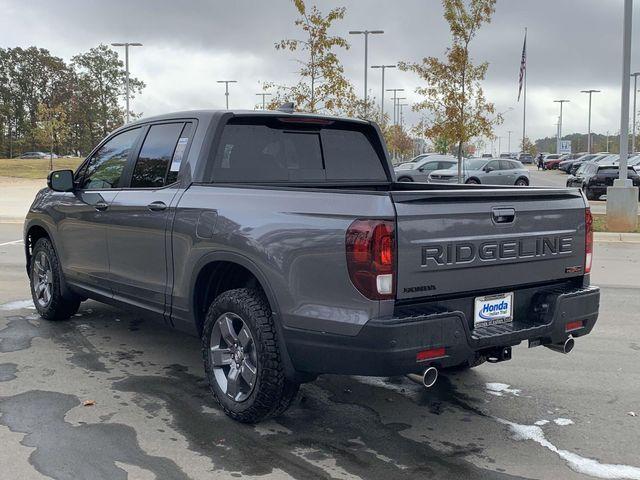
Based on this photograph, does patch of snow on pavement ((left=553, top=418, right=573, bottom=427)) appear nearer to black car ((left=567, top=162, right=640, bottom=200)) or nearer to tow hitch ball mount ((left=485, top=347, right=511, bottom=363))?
tow hitch ball mount ((left=485, top=347, right=511, bottom=363))

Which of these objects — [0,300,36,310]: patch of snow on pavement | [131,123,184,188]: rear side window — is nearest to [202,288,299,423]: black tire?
[131,123,184,188]: rear side window

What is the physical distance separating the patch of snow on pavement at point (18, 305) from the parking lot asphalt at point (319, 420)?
4.28 feet

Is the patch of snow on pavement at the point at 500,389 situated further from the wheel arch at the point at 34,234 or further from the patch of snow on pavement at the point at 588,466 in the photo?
the wheel arch at the point at 34,234

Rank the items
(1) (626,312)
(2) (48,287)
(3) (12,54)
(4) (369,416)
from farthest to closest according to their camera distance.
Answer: (3) (12,54)
(1) (626,312)
(2) (48,287)
(4) (369,416)

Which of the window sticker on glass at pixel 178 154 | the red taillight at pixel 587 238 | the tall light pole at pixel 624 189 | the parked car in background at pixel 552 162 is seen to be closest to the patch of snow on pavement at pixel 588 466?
the red taillight at pixel 587 238

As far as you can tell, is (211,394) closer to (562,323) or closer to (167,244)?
(167,244)

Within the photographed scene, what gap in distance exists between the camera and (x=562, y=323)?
4191 millimetres

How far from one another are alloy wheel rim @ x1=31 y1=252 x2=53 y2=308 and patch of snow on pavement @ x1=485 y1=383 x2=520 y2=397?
4068mm

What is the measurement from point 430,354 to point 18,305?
552 cm

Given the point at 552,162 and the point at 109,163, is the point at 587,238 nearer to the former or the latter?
the point at 109,163

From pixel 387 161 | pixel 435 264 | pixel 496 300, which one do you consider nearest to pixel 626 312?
pixel 387 161

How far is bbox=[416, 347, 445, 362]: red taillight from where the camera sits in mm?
3562

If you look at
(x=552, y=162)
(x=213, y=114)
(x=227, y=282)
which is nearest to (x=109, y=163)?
(x=213, y=114)

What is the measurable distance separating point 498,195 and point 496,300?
1.94ft
